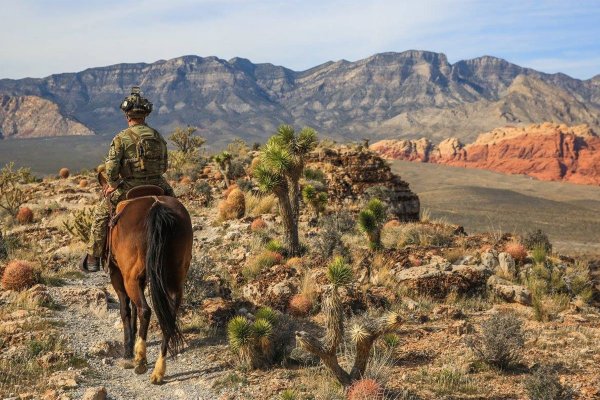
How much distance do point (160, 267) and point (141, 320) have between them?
0.66 m

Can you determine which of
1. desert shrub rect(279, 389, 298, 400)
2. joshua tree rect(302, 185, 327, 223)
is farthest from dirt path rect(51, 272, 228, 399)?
joshua tree rect(302, 185, 327, 223)

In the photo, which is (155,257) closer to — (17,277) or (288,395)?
(288,395)

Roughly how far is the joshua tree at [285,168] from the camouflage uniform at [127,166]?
18.5 ft

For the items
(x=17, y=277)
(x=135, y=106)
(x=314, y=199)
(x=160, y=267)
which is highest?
(x=135, y=106)

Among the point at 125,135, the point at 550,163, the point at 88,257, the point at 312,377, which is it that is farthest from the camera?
the point at 550,163

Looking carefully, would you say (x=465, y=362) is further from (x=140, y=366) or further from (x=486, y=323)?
(x=140, y=366)

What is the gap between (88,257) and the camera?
275 inches

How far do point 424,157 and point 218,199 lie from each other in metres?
106

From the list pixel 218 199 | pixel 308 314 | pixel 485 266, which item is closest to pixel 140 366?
pixel 308 314

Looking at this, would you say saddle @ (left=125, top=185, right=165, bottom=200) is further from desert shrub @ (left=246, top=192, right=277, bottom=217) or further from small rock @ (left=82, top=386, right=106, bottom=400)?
desert shrub @ (left=246, top=192, right=277, bottom=217)

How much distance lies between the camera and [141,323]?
5.73 metres

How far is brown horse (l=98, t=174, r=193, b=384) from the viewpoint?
5.57m

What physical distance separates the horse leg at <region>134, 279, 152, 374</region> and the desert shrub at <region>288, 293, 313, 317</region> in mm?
3146

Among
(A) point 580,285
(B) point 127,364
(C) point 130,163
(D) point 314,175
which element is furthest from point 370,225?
(D) point 314,175
